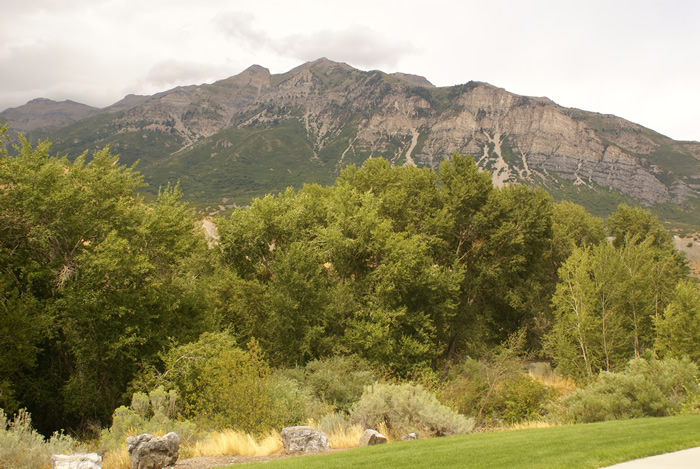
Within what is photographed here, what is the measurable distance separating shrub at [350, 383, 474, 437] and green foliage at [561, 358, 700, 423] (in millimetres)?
5892

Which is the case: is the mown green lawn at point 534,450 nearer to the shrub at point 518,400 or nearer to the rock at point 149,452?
the rock at point 149,452

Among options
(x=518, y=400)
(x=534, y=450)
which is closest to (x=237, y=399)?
(x=534, y=450)

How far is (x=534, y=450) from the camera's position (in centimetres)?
963

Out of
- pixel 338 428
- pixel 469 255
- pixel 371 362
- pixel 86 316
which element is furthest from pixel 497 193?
pixel 86 316

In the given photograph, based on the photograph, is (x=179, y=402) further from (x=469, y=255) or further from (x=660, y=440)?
(x=469, y=255)

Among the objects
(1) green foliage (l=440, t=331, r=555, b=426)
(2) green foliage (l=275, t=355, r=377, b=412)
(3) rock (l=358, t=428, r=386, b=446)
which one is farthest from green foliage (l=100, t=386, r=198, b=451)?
(1) green foliage (l=440, t=331, r=555, b=426)

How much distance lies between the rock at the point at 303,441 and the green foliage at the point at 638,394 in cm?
1151

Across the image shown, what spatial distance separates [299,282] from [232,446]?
13.2 meters

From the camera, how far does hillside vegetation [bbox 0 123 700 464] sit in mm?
16047

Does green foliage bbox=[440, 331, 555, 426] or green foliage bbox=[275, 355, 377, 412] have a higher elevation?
green foliage bbox=[275, 355, 377, 412]

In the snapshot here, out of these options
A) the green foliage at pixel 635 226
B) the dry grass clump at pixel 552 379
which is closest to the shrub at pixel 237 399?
the dry grass clump at pixel 552 379

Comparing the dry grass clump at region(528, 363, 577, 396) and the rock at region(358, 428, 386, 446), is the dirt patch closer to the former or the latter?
the rock at region(358, 428, 386, 446)

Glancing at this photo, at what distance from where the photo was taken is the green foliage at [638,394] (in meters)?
16.2

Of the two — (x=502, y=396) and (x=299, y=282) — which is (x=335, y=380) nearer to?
(x=299, y=282)
